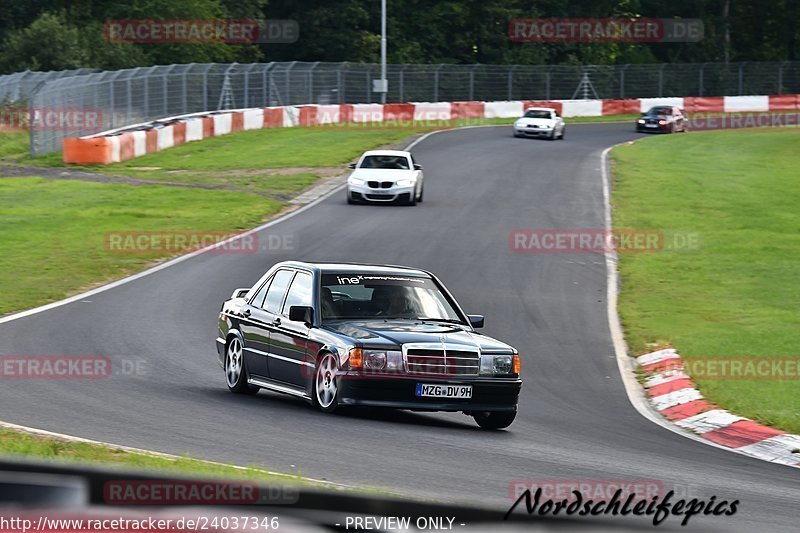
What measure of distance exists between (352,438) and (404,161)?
22.6 metres

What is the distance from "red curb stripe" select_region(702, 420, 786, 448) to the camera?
11.1m

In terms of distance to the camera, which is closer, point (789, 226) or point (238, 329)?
point (238, 329)

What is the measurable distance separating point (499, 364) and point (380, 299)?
1.50 metres

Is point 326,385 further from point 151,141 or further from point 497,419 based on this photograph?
point 151,141

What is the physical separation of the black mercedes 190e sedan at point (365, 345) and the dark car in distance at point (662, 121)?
4682 cm

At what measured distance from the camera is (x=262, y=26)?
80312mm

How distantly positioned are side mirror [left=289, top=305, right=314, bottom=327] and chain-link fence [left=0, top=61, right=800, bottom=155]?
30.9m

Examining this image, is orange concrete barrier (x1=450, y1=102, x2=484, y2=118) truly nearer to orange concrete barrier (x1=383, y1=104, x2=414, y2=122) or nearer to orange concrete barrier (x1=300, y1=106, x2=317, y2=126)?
orange concrete barrier (x1=383, y1=104, x2=414, y2=122)

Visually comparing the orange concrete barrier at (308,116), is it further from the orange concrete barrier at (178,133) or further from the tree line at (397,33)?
the tree line at (397,33)

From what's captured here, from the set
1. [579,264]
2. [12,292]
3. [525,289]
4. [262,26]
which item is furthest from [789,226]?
[262,26]

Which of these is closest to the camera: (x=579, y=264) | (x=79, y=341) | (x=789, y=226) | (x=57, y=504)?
(x=57, y=504)

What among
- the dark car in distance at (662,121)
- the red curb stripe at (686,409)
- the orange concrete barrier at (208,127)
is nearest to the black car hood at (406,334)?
the red curb stripe at (686,409)

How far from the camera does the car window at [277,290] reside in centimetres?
1235

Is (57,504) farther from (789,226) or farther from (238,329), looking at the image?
(789,226)
